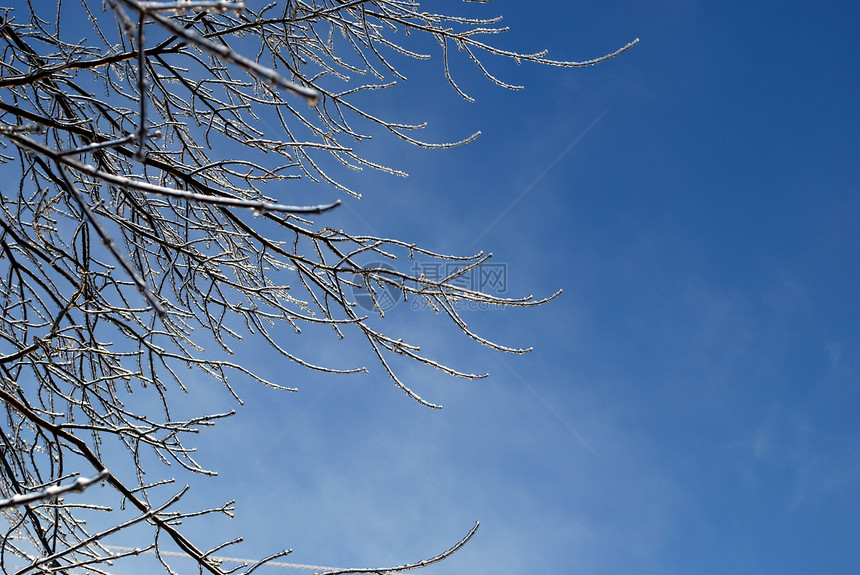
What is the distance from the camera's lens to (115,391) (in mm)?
2953

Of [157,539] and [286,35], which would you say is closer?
[157,539]

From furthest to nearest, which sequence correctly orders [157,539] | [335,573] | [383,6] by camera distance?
[383,6] → [157,539] → [335,573]

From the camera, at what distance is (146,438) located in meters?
2.25

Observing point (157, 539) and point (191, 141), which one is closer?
point (157, 539)

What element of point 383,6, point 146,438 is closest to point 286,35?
point 383,6

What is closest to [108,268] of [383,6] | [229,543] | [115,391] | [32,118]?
[115,391]

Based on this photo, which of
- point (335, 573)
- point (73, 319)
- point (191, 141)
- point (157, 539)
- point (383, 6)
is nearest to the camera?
point (335, 573)

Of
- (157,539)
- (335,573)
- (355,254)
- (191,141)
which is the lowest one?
(335,573)

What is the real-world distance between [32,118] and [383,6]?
1.50m

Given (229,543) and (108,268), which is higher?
(108,268)

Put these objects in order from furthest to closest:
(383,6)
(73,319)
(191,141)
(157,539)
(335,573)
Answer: (191,141)
(73,319)
(383,6)
(157,539)
(335,573)

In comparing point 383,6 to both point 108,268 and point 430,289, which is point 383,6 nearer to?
point 430,289

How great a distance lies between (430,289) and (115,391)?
1.74 meters

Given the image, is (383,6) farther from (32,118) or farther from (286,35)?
(32,118)
